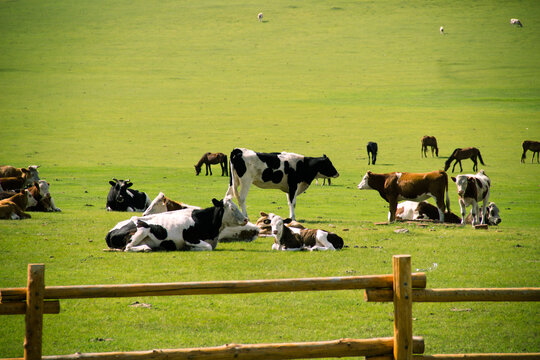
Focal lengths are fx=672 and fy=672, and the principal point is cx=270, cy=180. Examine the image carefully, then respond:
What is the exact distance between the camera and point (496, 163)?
3606 cm

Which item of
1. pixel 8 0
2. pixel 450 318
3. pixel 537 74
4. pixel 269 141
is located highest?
pixel 8 0

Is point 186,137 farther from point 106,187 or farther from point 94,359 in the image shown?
point 94,359

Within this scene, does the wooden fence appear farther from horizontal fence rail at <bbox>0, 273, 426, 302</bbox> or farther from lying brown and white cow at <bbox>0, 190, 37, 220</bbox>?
lying brown and white cow at <bbox>0, 190, 37, 220</bbox>

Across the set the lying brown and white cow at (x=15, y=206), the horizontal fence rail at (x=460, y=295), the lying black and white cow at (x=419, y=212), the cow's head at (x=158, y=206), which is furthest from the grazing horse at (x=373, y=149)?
the horizontal fence rail at (x=460, y=295)

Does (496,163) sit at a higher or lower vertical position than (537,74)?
lower

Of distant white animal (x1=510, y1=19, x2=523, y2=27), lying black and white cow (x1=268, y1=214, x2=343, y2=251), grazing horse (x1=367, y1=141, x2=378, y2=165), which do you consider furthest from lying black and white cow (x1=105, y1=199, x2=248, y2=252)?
distant white animal (x1=510, y1=19, x2=523, y2=27)

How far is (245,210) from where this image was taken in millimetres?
17734

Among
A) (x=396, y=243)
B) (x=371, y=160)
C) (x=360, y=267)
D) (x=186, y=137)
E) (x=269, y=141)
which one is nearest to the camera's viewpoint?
(x=360, y=267)

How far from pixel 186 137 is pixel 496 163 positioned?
19912 millimetres

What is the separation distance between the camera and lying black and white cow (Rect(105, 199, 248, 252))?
42.7ft

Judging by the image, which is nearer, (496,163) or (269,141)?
(496,163)

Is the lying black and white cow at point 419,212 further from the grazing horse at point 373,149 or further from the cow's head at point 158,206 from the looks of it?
the grazing horse at point 373,149

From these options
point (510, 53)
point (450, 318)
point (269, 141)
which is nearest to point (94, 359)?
point (450, 318)

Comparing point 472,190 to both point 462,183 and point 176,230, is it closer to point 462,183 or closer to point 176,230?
point 462,183
